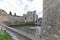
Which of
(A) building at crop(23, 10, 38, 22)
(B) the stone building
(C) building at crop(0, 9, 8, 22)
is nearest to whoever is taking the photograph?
(B) the stone building

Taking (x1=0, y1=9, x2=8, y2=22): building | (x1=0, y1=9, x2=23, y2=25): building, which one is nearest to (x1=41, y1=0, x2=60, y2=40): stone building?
(x1=0, y1=9, x2=8, y2=22): building

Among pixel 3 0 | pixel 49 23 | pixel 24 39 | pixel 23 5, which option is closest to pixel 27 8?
pixel 23 5

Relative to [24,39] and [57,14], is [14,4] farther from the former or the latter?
[57,14]

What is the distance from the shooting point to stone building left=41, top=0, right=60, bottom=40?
57.5 inches

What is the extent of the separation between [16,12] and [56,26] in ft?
27.0

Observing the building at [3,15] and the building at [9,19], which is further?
the building at [9,19]

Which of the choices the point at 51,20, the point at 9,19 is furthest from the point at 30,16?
the point at 51,20

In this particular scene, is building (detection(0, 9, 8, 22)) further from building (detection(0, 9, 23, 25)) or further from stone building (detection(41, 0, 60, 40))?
stone building (detection(41, 0, 60, 40))

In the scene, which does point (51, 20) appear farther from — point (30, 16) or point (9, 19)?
point (9, 19)

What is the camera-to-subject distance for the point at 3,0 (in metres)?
9.99

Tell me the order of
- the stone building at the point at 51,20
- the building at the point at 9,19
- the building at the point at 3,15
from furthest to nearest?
the building at the point at 9,19 < the building at the point at 3,15 < the stone building at the point at 51,20

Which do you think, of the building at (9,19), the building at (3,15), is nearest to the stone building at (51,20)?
the building at (3,15)

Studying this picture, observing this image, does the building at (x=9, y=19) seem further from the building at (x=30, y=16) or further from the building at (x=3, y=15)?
the building at (x=30, y=16)

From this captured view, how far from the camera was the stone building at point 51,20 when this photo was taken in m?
1.46
